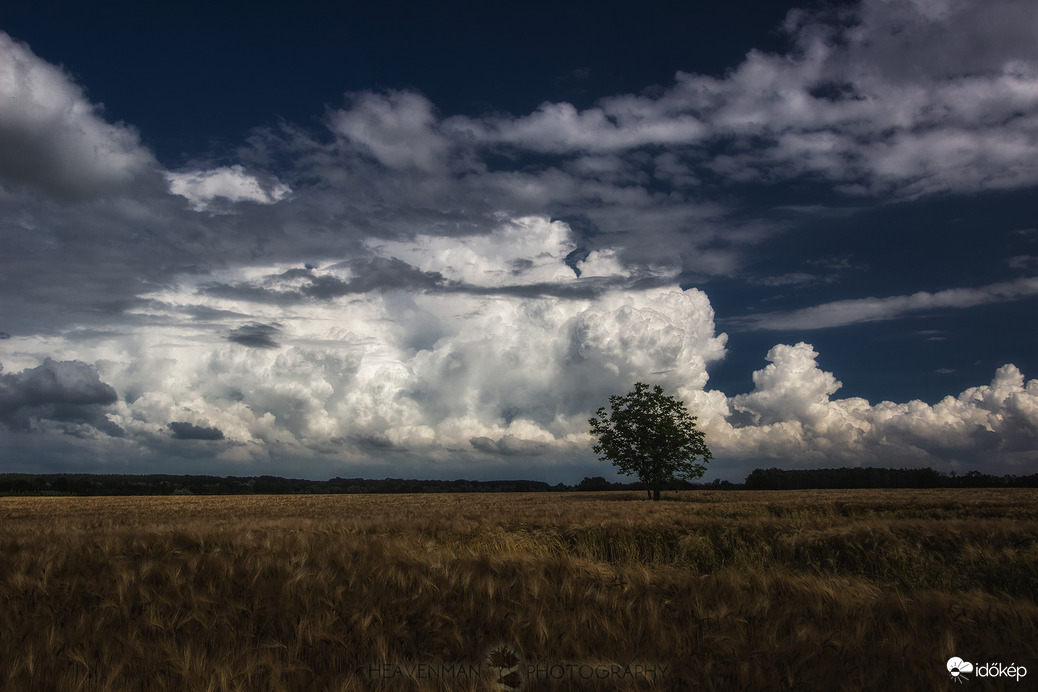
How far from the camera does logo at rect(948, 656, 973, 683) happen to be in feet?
10.8

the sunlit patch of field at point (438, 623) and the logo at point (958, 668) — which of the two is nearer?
the logo at point (958, 668)

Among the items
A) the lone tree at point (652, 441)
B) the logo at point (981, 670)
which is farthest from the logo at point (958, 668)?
the lone tree at point (652, 441)

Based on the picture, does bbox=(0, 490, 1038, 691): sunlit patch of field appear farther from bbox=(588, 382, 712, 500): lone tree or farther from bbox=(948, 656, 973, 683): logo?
bbox=(588, 382, 712, 500): lone tree

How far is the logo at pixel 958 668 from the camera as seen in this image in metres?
3.29

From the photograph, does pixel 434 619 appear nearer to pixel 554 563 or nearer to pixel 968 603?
pixel 554 563

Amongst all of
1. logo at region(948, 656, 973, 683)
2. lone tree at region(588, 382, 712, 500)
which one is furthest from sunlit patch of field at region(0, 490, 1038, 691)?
lone tree at region(588, 382, 712, 500)

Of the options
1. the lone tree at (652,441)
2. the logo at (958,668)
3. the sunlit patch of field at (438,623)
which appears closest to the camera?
the logo at (958,668)

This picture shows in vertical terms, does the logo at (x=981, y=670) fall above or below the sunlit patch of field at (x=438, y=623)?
above

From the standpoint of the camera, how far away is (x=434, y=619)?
15.7 feet

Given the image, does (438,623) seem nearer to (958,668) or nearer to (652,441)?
(958,668)

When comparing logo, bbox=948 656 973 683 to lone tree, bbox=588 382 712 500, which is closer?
logo, bbox=948 656 973 683

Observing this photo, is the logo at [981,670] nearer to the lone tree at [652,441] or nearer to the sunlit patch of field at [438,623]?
the sunlit patch of field at [438,623]

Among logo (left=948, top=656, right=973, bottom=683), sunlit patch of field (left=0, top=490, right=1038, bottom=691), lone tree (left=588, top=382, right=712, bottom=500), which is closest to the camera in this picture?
logo (left=948, top=656, right=973, bottom=683)

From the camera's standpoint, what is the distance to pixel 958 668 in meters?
3.39
